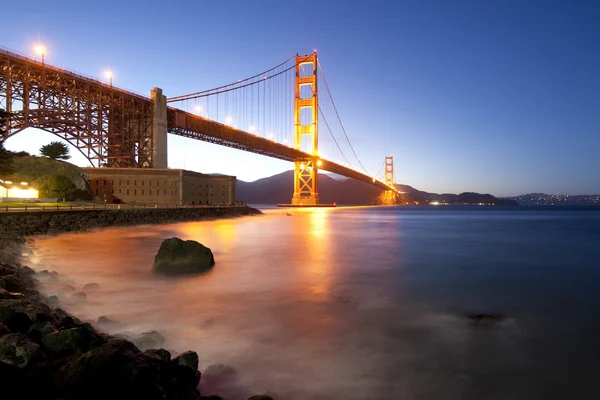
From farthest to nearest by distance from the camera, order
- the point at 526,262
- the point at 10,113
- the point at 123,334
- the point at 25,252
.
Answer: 1. the point at 10,113
2. the point at 526,262
3. the point at 25,252
4. the point at 123,334

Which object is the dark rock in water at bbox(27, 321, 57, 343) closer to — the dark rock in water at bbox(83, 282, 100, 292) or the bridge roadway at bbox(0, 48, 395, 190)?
the dark rock in water at bbox(83, 282, 100, 292)

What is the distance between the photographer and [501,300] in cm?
913

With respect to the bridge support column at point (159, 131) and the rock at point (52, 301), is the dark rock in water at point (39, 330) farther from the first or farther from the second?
the bridge support column at point (159, 131)

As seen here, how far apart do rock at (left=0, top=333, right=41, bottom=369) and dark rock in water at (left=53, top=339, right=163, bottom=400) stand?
11.7 inches

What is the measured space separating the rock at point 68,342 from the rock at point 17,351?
276 millimetres

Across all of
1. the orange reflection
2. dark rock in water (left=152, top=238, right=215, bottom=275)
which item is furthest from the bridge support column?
dark rock in water (left=152, top=238, right=215, bottom=275)

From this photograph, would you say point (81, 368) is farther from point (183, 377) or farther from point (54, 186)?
point (54, 186)

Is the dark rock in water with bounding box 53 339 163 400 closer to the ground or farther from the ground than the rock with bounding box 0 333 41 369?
closer to the ground

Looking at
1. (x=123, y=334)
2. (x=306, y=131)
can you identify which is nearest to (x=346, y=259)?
(x=123, y=334)

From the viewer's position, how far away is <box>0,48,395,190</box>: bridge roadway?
127 ft

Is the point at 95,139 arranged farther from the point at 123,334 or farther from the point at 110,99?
the point at 123,334

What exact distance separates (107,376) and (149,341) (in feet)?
9.17

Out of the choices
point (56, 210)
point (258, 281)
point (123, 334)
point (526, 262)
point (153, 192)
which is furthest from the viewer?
point (153, 192)

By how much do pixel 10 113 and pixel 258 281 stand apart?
37.1m
